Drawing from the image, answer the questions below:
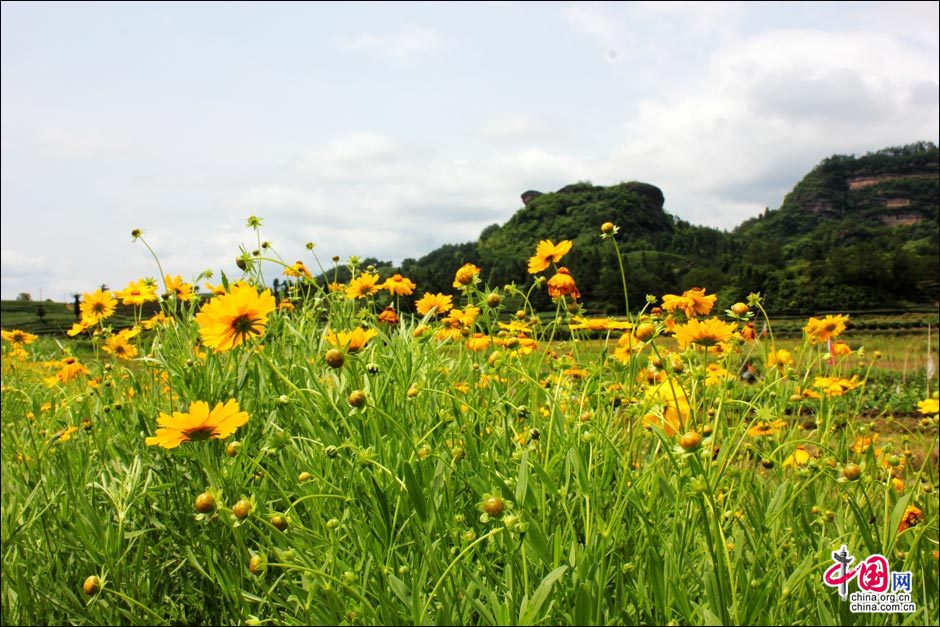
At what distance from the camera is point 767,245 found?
104 ft

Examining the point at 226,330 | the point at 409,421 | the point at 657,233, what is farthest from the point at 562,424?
the point at 657,233

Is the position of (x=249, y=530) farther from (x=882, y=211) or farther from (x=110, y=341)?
(x=882, y=211)

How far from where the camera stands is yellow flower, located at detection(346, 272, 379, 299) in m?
1.82

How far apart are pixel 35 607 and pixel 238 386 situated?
500mm

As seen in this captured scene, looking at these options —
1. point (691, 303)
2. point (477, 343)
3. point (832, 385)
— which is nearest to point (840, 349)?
point (832, 385)

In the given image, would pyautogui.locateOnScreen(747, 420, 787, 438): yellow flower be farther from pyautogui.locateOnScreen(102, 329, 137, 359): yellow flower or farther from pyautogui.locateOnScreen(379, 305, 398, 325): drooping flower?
pyautogui.locateOnScreen(102, 329, 137, 359): yellow flower

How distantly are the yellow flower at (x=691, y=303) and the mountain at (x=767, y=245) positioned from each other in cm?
55

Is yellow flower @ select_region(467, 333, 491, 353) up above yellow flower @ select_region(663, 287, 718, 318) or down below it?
below

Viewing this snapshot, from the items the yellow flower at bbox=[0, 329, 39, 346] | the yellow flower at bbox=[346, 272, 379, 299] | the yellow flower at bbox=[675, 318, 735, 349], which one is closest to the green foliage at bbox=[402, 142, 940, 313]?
the yellow flower at bbox=[346, 272, 379, 299]

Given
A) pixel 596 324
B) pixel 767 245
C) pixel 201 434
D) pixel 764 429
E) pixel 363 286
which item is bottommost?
pixel 764 429

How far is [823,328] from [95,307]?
2.31 m

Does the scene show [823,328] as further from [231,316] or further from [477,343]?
[231,316]

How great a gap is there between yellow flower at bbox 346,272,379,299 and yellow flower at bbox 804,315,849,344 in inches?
46.4

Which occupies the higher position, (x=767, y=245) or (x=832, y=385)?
(x=767, y=245)
